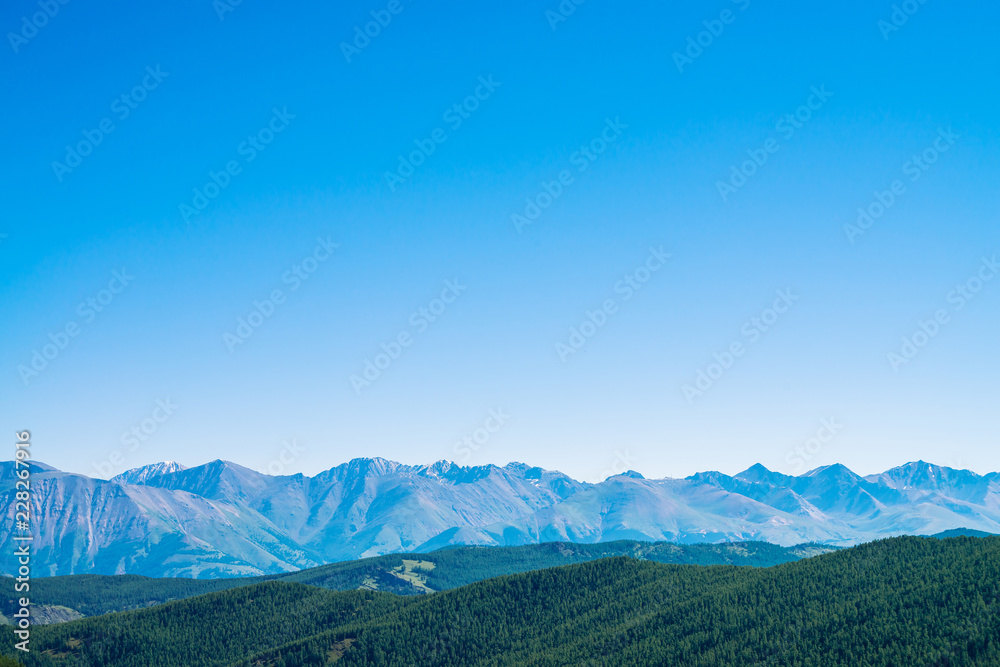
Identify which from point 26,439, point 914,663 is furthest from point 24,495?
point 914,663

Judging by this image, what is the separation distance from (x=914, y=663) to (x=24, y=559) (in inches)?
8543

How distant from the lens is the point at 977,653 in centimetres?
19325

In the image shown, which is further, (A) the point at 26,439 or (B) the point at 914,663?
(B) the point at 914,663

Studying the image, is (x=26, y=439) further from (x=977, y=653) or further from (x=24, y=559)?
(x=977, y=653)

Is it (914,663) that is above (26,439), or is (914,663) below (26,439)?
below

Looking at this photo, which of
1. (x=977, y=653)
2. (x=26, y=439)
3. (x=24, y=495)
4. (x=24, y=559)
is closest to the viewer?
(x=26, y=439)

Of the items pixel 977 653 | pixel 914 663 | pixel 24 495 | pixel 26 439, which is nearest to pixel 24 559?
pixel 24 495

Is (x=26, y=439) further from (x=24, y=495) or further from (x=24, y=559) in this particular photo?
(x=24, y=559)

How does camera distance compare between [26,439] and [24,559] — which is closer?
[26,439]

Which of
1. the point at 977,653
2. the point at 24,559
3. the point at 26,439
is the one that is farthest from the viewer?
the point at 977,653

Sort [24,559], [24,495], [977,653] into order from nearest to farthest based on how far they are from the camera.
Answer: [24,495] < [24,559] < [977,653]

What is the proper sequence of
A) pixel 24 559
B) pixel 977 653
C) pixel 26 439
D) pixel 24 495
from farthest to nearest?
pixel 977 653 < pixel 24 559 < pixel 24 495 < pixel 26 439

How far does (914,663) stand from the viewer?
196750mm

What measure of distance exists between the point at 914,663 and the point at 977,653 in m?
14.8
